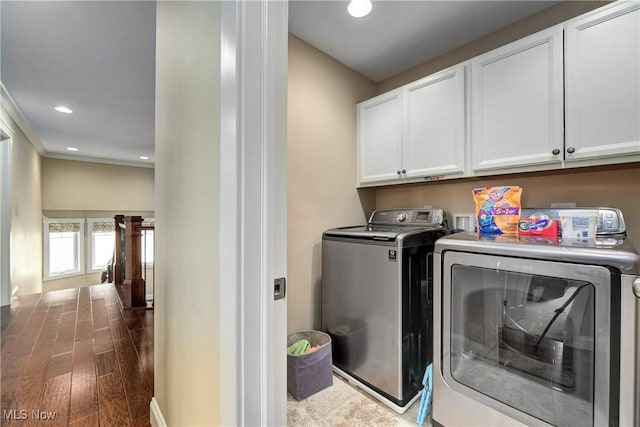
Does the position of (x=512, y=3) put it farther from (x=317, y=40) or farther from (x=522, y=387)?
(x=522, y=387)

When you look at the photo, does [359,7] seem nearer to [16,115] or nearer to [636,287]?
[636,287]

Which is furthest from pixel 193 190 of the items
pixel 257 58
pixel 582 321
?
pixel 582 321

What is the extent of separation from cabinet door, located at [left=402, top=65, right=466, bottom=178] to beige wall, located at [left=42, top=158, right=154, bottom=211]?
671 centimetres

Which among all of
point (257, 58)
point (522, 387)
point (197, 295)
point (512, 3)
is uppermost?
point (512, 3)

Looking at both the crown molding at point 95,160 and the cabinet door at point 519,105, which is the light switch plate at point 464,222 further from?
the crown molding at point 95,160

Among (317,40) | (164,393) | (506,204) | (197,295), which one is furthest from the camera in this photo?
(317,40)

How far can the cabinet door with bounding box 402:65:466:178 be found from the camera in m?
1.67

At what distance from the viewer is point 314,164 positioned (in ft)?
6.24

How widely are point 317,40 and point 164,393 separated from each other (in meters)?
2.26

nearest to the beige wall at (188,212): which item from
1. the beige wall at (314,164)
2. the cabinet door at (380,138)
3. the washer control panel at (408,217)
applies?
the beige wall at (314,164)

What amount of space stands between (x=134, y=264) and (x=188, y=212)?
2786mm

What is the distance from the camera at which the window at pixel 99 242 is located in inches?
237

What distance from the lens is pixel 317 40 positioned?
1.85m

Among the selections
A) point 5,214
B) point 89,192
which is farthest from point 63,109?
point 89,192
